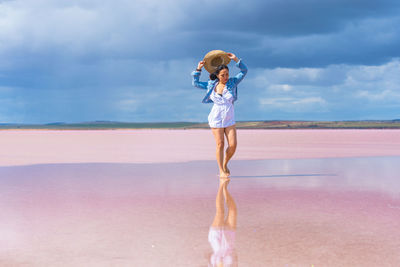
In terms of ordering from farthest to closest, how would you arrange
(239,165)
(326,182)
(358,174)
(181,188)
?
(239,165) < (358,174) < (326,182) < (181,188)

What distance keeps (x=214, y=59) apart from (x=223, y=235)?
504cm

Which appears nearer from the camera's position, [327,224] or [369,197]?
[327,224]

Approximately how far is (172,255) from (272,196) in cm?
322

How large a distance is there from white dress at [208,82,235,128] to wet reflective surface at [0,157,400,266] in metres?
1.12

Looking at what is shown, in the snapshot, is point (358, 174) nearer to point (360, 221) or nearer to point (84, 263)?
point (360, 221)

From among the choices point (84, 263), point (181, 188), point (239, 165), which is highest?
point (239, 165)

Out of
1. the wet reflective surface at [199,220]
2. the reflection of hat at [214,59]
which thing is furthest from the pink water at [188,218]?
the reflection of hat at [214,59]

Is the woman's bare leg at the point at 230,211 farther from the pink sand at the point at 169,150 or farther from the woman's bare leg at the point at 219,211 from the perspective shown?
the pink sand at the point at 169,150

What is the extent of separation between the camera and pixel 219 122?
339 inches

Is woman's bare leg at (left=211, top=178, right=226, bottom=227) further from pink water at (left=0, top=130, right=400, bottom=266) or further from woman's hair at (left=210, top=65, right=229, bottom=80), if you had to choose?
woman's hair at (left=210, top=65, right=229, bottom=80)

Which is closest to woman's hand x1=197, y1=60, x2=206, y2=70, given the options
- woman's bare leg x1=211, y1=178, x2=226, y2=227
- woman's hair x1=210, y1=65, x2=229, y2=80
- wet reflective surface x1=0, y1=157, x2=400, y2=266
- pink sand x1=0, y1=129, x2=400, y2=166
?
woman's hair x1=210, y1=65, x2=229, y2=80

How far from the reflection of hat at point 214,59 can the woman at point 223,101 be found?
2.7 inches

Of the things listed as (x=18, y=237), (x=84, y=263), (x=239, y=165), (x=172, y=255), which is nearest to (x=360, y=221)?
(x=172, y=255)

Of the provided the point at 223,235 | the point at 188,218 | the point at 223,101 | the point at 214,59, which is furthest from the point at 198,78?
the point at 223,235
